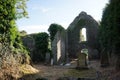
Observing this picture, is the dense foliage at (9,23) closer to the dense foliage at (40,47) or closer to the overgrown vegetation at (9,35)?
the overgrown vegetation at (9,35)

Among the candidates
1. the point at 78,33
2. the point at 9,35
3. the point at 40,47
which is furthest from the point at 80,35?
the point at 9,35

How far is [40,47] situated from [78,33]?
7.07 metres

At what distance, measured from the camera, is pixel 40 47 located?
24.1 m

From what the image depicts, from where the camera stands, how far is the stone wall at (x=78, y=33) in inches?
1109

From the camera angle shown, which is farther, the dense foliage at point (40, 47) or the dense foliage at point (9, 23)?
the dense foliage at point (40, 47)

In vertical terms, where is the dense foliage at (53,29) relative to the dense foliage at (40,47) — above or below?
above

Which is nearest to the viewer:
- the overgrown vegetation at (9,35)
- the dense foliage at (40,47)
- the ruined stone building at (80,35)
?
the overgrown vegetation at (9,35)

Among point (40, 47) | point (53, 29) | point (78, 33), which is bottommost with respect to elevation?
point (40, 47)

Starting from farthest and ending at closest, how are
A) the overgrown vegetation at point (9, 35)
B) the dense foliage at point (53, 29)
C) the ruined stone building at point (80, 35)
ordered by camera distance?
the ruined stone building at point (80, 35) < the dense foliage at point (53, 29) < the overgrown vegetation at point (9, 35)

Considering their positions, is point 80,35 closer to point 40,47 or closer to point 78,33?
point 78,33

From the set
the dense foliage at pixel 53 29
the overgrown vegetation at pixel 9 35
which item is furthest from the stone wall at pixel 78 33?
the overgrown vegetation at pixel 9 35

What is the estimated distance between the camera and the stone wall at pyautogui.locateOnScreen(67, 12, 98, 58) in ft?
92.4

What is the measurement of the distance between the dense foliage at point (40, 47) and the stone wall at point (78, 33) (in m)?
5.20

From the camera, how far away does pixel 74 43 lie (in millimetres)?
28672
